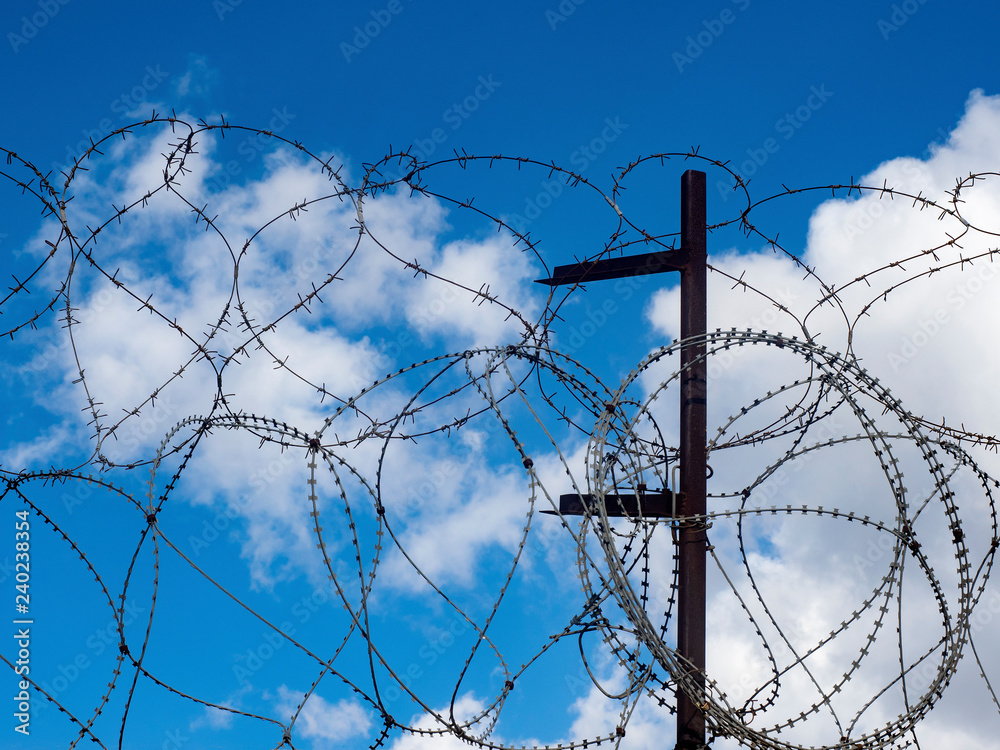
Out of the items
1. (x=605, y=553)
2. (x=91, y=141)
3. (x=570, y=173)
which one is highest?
(x=570, y=173)

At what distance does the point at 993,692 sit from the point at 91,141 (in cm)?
694

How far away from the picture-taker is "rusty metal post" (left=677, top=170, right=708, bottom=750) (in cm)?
607

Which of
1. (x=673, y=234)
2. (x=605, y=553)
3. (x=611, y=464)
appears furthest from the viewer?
(x=673, y=234)

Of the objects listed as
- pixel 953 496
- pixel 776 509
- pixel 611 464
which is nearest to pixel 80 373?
pixel 611 464

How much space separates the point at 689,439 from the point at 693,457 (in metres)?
0.13

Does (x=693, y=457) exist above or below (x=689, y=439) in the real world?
below

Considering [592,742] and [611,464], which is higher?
[611,464]

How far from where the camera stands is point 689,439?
653cm

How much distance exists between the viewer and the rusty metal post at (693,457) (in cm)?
607

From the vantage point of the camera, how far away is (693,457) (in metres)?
6.50

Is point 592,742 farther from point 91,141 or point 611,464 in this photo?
point 91,141

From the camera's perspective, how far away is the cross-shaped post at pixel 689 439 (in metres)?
6.09

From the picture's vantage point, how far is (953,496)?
19.6 ft

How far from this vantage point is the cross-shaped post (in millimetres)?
6086
